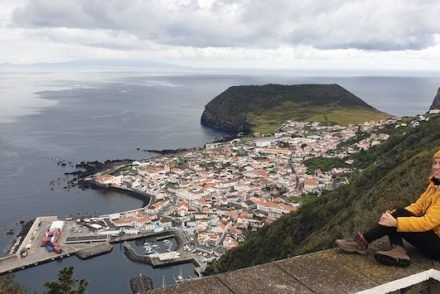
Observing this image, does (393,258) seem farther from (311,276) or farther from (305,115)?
(305,115)

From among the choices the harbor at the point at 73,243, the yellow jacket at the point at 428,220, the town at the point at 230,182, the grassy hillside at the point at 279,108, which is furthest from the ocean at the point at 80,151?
the yellow jacket at the point at 428,220

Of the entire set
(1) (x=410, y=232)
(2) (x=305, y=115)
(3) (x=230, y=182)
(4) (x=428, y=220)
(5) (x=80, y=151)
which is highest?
(4) (x=428, y=220)

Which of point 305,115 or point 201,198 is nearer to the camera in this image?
point 201,198

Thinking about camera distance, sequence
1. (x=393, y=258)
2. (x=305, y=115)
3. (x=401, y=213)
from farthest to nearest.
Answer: (x=305, y=115) < (x=401, y=213) < (x=393, y=258)

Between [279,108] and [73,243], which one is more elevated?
[279,108]

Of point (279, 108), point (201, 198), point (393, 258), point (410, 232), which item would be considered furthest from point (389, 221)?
point (279, 108)

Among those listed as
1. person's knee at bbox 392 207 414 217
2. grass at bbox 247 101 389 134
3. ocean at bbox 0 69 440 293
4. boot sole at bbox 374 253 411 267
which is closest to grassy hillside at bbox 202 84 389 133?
grass at bbox 247 101 389 134

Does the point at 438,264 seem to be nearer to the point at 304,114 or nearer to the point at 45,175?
the point at 45,175
